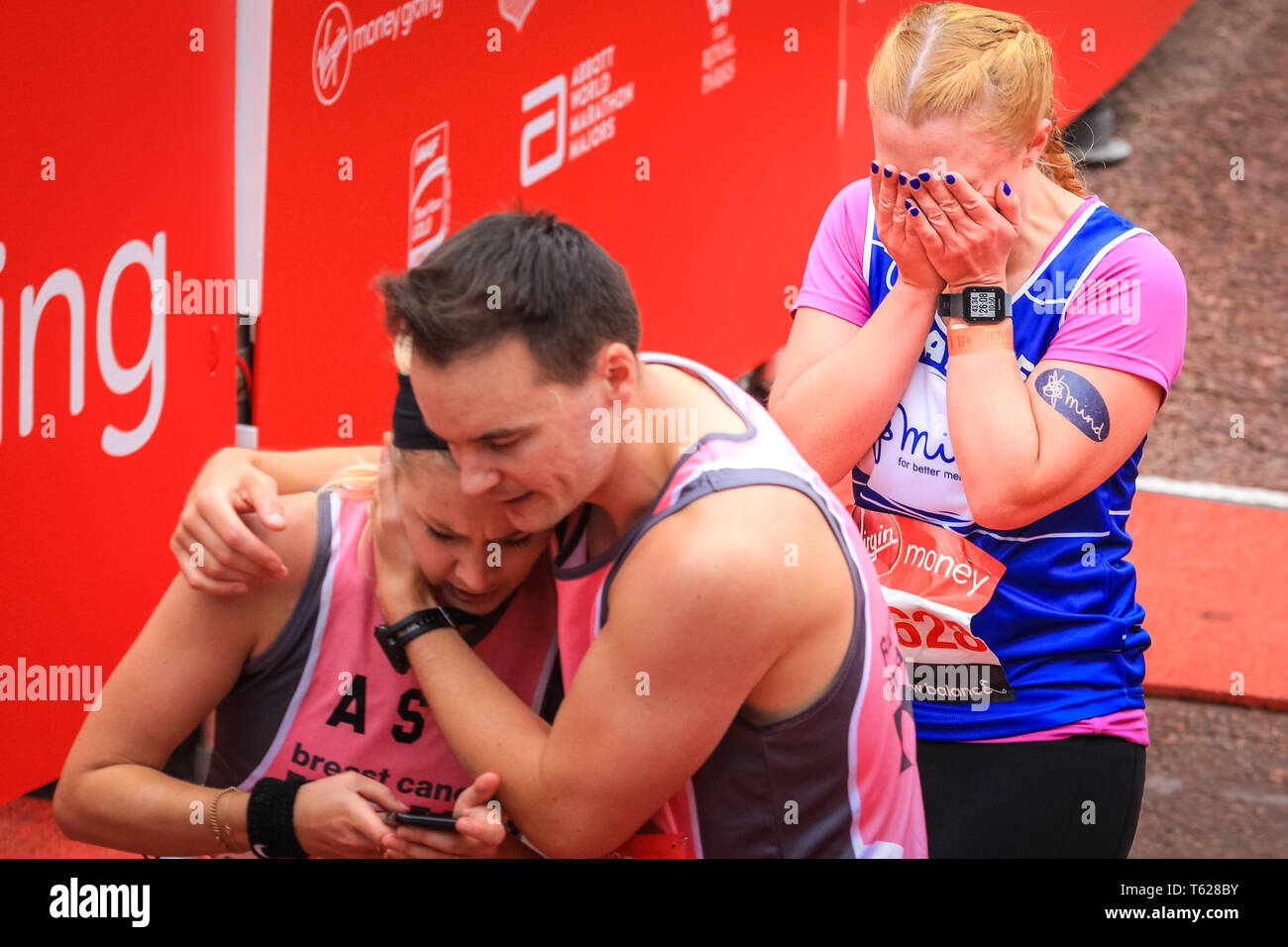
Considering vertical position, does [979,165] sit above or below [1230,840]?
above

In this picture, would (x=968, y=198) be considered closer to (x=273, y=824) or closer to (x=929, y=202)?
(x=929, y=202)

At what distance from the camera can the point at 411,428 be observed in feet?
5.80

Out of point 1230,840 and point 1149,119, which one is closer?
point 1230,840

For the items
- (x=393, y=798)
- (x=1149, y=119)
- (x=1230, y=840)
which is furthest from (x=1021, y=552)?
(x=1149, y=119)

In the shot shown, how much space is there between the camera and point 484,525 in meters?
1.76

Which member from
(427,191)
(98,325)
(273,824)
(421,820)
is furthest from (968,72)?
(98,325)

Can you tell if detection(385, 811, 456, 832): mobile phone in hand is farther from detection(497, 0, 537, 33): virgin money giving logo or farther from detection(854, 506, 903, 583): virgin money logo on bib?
detection(497, 0, 537, 33): virgin money giving logo

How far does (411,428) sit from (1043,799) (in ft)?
3.63

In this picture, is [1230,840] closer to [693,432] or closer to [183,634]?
[693,432]

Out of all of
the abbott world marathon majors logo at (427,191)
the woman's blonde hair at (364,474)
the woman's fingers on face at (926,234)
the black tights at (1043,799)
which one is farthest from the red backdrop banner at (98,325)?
the black tights at (1043,799)

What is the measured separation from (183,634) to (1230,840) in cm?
295

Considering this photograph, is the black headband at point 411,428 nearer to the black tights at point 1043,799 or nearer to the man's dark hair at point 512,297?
the man's dark hair at point 512,297

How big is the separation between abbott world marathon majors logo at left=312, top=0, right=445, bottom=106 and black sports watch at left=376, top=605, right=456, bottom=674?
1.60 m

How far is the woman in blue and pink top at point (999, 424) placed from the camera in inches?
75.4
